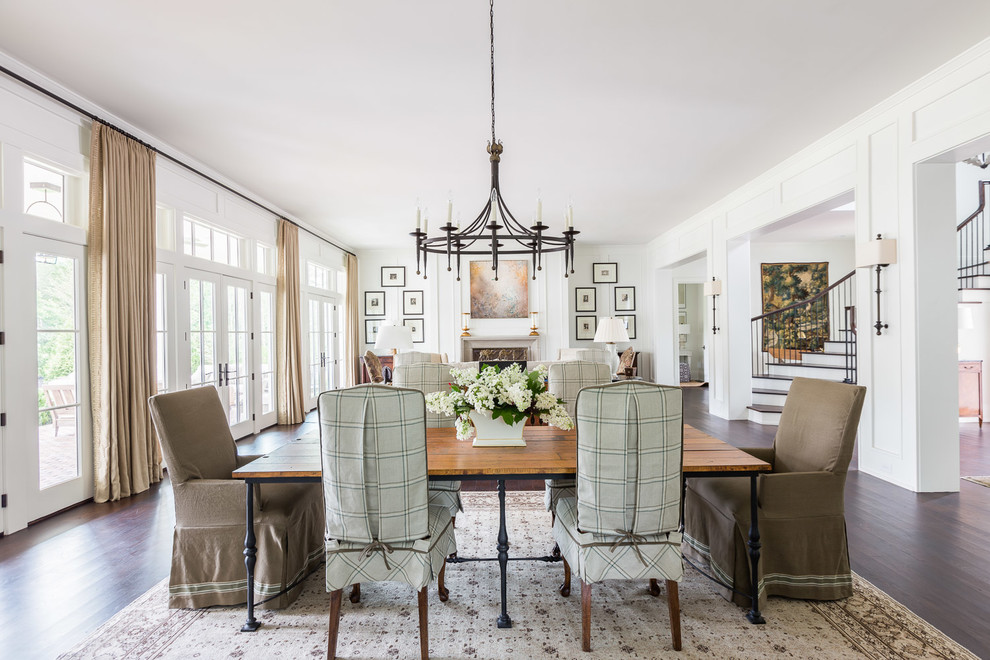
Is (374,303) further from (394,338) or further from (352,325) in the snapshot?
(394,338)

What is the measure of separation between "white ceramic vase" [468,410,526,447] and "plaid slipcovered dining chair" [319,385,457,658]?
21.6 inches

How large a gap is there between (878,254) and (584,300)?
19.6 feet

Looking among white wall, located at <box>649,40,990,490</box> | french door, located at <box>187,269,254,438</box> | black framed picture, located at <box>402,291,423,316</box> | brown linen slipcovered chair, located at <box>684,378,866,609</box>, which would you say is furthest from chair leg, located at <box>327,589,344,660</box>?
black framed picture, located at <box>402,291,423,316</box>

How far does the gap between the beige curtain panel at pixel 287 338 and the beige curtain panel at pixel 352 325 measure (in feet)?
7.79

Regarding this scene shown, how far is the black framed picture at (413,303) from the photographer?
31.2 feet

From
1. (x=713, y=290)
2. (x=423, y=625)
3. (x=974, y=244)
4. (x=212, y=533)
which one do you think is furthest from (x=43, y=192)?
(x=974, y=244)

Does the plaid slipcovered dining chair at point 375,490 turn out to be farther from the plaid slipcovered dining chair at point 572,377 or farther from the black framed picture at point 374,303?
the black framed picture at point 374,303

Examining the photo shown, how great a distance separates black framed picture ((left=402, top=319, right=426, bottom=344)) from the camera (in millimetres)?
9508

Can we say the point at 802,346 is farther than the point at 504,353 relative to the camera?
No

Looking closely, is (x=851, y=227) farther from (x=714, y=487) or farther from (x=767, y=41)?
(x=714, y=487)

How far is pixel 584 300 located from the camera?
9.52 meters

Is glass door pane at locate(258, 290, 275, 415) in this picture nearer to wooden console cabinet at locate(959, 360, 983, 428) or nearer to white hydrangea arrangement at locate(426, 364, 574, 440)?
white hydrangea arrangement at locate(426, 364, 574, 440)

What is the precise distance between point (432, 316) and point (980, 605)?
8038 mm

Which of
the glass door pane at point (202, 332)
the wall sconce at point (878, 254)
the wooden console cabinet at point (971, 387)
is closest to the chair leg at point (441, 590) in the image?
the glass door pane at point (202, 332)
